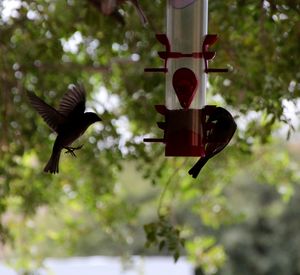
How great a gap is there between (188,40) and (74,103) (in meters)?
0.35

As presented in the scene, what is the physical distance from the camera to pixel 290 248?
11672mm

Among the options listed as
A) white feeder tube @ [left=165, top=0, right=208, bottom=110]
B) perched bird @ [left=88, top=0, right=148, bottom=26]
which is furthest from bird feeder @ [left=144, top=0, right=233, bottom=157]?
perched bird @ [left=88, top=0, right=148, bottom=26]

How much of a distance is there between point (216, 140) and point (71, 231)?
2.48 meters

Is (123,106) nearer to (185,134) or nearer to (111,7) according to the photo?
(111,7)

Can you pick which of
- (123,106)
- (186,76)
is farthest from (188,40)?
(123,106)

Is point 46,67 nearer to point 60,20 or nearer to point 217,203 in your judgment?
point 60,20

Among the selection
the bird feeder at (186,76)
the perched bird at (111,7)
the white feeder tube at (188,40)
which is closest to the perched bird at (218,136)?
the bird feeder at (186,76)

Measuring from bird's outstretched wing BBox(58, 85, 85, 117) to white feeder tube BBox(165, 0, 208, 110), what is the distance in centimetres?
23

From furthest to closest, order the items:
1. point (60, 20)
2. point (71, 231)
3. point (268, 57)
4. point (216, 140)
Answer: point (71, 231)
point (60, 20)
point (268, 57)
point (216, 140)

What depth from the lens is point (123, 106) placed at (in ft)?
11.5

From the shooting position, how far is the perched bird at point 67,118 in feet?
6.76

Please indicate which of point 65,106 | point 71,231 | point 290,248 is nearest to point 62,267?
point 71,231

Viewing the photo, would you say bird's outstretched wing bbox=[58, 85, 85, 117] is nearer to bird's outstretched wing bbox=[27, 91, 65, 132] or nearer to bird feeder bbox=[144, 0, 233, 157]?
bird's outstretched wing bbox=[27, 91, 65, 132]

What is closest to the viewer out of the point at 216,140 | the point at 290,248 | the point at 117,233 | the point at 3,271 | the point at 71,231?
the point at 216,140
